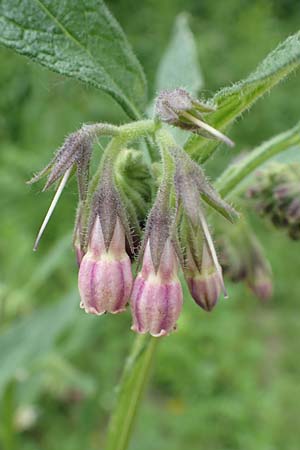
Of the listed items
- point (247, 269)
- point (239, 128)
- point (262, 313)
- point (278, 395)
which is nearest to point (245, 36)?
point (239, 128)

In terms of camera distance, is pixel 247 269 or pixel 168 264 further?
pixel 247 269

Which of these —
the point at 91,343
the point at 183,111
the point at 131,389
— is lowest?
the point at 131,389

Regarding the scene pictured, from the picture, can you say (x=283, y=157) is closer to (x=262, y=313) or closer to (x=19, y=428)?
(x=19, y=428)

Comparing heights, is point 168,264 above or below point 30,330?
below

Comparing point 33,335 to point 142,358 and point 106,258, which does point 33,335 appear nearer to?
point 142,358

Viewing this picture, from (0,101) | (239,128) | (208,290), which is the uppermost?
(239,128)

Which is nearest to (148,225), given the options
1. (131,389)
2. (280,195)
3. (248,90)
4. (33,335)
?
(248,90)

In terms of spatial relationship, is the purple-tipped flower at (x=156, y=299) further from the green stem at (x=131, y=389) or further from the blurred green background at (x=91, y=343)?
the blurred green background at (x=91, y=343)

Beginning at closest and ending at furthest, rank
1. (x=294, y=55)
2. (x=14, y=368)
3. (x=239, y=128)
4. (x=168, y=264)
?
(x=294, y=55) → (x=168, y=264) → (x=14, y=368) → (x=239, y=128)
